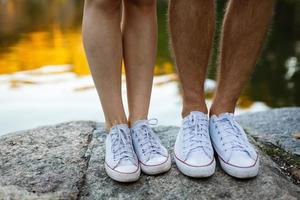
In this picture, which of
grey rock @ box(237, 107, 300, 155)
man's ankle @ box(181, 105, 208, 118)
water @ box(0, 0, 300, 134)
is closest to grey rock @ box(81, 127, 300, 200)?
man's ankle @ box(181, 105, 208, 118)

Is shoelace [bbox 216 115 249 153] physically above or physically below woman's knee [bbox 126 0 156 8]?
below

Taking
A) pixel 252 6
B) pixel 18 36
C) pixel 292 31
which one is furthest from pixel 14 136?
pixel 292 31

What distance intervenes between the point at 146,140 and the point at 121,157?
13 centimetres

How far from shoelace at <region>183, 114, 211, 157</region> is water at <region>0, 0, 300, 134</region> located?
2.36 meters

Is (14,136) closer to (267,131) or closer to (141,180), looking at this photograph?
(141,180)

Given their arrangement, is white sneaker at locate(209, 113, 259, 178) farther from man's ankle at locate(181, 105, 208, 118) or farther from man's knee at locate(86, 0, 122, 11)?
man's knee at locate(86, 0, 122, 11)

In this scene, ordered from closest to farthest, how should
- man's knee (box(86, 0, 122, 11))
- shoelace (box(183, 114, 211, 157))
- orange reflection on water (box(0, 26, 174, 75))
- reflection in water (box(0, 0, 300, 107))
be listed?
1. man's knee (box(86, 0, 122, 11))
2. shoelace (box(183, 114, 211, 157))
3. reflection in water (box(0, 0, 300, 107))
4. orange reflection on water (box(0, 26, 174, 75))

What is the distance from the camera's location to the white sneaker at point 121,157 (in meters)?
1.91

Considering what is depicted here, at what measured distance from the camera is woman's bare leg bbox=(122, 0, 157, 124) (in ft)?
6.56

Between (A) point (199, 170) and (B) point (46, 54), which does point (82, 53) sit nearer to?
(B) point (46, 54)

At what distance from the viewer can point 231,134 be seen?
2.03 meters

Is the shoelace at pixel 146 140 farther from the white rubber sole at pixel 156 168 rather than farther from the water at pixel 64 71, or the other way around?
the water at pixel 64 71

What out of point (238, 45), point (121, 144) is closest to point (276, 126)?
point (238, 45)

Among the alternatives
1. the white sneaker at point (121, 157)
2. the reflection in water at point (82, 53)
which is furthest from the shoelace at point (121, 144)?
the reflection in water at point (82, 53)
